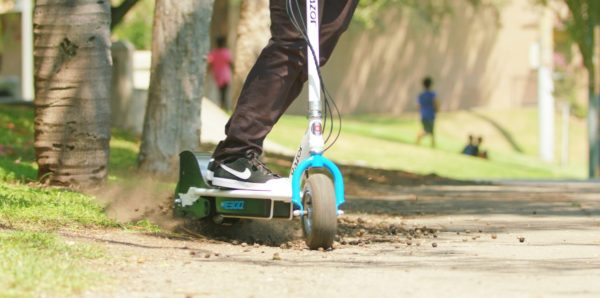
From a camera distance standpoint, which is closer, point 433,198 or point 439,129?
point 433,198

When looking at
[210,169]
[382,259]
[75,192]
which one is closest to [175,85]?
[75,192]

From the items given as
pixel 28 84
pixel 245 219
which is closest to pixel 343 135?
pixel 28 84

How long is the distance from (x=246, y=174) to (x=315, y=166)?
468mm

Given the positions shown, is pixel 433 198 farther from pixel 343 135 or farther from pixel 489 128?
pixel 489 128

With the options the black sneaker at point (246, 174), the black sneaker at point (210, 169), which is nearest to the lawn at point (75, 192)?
the black sneaker at point (210, 169)

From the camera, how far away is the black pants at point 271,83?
7.05 meters

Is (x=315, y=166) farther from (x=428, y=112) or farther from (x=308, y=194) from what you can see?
(x=428, y=112)

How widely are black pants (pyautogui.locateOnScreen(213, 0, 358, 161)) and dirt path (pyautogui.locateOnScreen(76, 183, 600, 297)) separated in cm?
62

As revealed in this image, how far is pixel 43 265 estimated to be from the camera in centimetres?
553

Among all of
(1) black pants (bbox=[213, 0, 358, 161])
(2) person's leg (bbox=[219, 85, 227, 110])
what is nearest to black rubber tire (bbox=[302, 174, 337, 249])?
(1) black pants (bbox=[213, 0, 358, 161])

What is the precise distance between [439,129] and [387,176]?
20.7m

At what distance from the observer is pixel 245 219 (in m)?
7.86

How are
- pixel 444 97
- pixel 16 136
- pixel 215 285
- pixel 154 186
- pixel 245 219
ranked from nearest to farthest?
pixel 215 285
pixel 245 219
pixel 154 186
pixel 16 136
pixel 444 97

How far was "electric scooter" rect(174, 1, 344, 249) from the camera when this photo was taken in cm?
663
